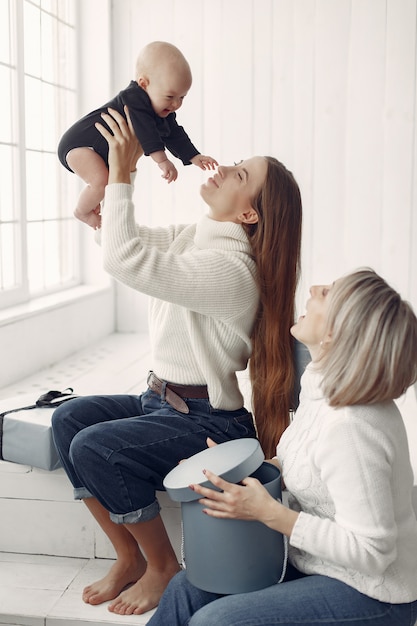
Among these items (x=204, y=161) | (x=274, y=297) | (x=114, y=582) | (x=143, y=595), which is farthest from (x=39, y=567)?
(x=204, y=161)

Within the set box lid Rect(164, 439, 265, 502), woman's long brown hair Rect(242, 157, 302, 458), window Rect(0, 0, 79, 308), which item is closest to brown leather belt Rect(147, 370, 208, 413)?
woman's long brown hair Rect(242, 157, 302, 458)

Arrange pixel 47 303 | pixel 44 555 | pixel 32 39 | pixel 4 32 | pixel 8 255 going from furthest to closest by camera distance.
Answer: pixel 32 39 → pixel 47 303 → pixel 8 255 → pixel 4 32 → pixel 44 555

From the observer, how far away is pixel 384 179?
14.3ft

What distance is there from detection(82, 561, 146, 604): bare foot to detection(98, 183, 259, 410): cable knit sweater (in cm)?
49

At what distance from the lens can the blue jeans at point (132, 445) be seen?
190 centimetres

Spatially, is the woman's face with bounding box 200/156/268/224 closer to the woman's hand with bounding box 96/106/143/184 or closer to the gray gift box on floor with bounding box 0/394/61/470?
the woman's hand with bounding box 96/106/143/184

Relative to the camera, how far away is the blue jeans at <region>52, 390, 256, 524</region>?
6.25 feet

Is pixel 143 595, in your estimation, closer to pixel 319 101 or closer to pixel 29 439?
pixel 29 439

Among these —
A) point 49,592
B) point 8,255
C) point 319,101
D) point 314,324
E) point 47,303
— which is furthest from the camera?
point 319,101

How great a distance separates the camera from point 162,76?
224 cm

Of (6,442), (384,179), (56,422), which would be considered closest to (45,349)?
(6,442)

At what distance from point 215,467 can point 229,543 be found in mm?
151

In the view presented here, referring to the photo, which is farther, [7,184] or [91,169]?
[7,184]

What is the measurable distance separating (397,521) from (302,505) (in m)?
0.21
